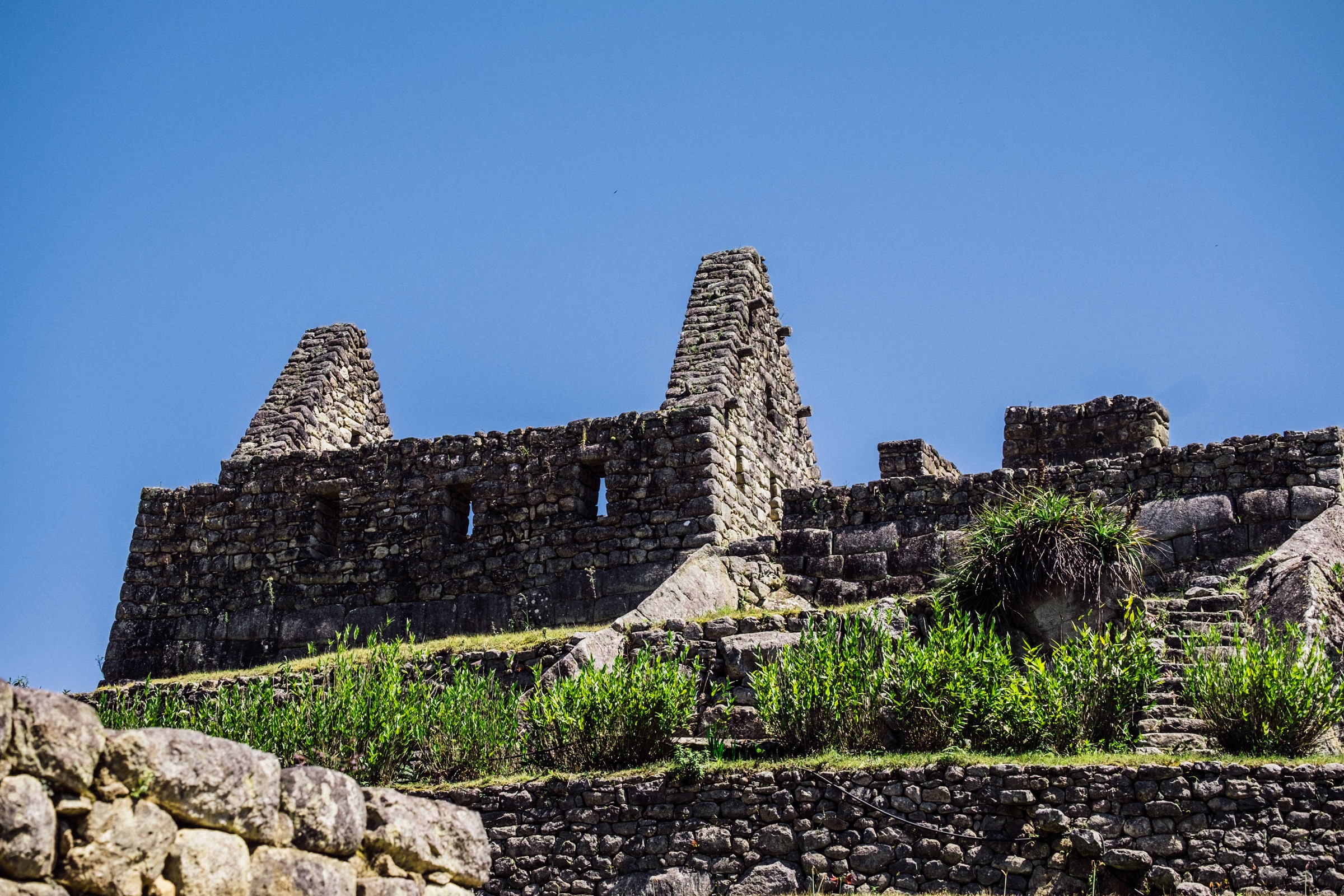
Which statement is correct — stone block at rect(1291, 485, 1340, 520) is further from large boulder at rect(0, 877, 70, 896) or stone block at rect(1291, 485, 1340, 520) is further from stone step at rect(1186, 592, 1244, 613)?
large boulder at rect(0, 877, 70, 896)

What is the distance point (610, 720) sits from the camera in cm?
1151

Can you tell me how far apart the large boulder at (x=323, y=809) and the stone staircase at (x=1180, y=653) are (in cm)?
652

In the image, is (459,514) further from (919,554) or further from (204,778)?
(204,778)

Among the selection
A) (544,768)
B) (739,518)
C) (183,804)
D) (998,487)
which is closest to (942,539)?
(998,487)

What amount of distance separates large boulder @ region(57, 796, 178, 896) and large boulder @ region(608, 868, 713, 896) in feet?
18.1

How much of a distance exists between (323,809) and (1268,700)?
284 inches

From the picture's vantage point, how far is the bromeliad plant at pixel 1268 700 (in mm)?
10578

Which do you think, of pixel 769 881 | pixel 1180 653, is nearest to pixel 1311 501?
pixel 1180 653

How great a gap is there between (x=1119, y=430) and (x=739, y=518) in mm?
5391

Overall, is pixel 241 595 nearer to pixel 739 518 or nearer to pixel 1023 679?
pixel 739 518

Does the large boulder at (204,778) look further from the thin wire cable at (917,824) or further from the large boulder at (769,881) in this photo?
the thin wire cable at (917,824)

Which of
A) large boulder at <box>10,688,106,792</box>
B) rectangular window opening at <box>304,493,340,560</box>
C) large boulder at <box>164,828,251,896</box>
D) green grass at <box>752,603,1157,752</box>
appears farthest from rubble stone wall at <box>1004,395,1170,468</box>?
large boulder at <box>10,688,106,792</box>

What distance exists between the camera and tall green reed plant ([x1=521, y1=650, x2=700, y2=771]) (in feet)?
37.7

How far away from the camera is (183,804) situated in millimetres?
5531
